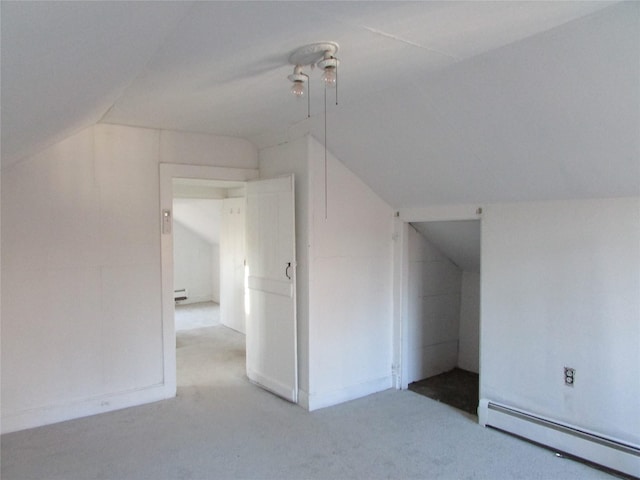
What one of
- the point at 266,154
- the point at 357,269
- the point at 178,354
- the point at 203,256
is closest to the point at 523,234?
the point at 357,269

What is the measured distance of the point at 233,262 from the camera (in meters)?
6.18

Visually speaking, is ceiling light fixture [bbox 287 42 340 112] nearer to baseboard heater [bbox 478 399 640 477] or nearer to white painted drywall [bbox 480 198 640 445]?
white painted drywall [bbox 480 198 640 445]

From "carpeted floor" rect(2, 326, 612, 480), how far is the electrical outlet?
0.46 metres

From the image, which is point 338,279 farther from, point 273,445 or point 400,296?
point 273,445

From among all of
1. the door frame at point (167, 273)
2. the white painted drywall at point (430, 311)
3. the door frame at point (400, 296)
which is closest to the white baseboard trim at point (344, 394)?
the door frame at point (400, 296)

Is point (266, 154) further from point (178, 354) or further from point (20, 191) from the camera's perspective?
point (178, 354)

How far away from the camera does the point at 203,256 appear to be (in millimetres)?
8172

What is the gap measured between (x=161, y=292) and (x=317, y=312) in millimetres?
1340

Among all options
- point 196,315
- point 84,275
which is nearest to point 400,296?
point 84,275

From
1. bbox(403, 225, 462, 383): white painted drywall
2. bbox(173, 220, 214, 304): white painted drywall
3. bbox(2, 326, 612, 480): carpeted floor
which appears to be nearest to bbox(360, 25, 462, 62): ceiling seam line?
bbox(403, 225, 462, 383): white painted drywall

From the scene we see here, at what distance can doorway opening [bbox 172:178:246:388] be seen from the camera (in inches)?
176

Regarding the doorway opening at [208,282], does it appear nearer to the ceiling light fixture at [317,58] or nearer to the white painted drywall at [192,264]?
the white painted drywall at [192,264]

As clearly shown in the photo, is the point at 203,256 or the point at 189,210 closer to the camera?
the point at 189,210

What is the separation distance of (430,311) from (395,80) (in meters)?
2.44
